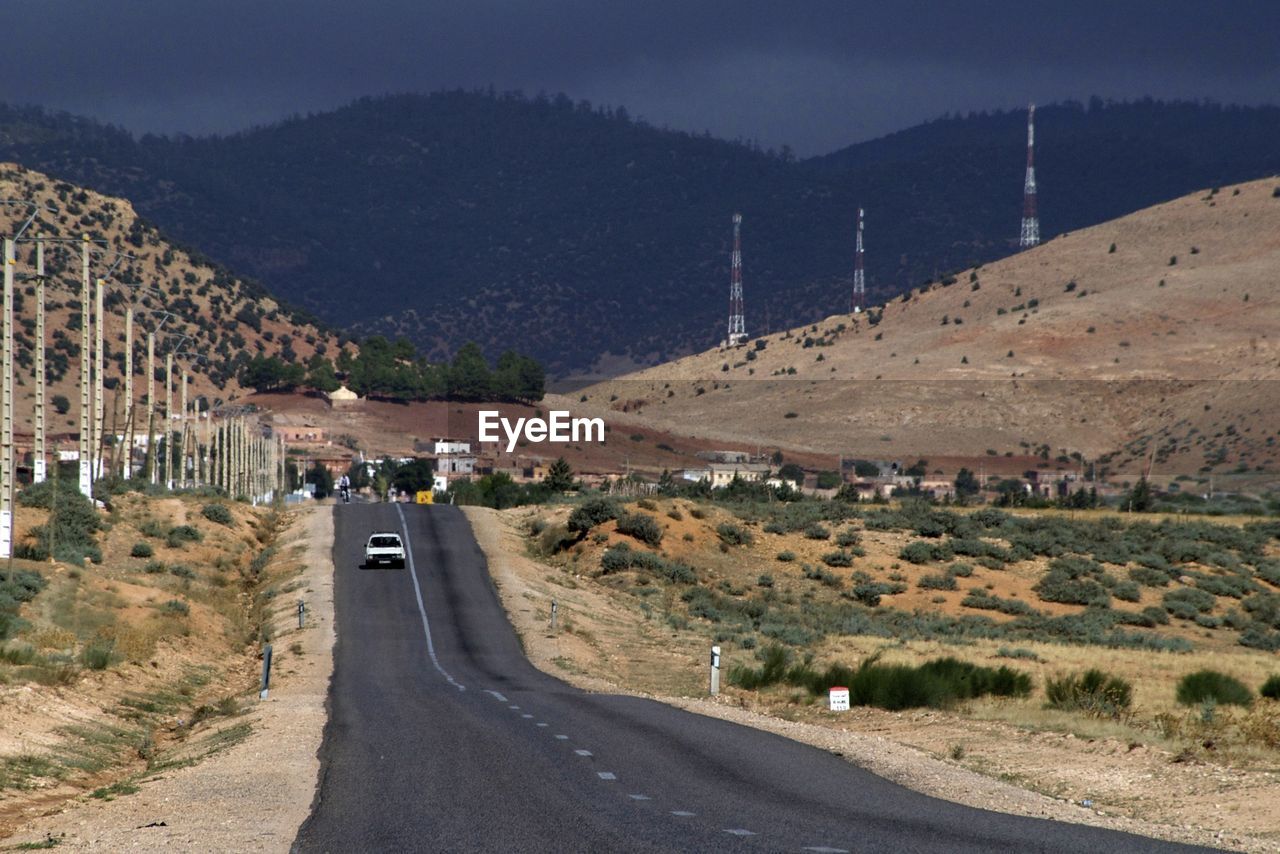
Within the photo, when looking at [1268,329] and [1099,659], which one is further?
[1268,329]

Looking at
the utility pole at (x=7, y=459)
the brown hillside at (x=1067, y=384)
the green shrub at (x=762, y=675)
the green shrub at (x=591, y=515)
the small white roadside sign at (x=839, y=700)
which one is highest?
the brown hillside at (x=1067, y=384)

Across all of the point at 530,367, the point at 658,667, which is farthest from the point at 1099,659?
the point at 530,367

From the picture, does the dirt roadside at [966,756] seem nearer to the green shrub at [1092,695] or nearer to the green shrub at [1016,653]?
the green shrub at [1092,695]

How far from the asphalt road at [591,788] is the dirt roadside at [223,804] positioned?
385mm

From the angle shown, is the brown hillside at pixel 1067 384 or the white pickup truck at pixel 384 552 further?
the brown hillside at pixel 1067 384

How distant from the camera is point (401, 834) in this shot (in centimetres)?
1520

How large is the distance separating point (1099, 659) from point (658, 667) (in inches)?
485

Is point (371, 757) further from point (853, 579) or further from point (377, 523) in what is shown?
point (377, 523)

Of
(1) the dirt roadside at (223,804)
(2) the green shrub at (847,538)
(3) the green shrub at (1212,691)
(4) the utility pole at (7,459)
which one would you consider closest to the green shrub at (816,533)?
(2) the green shrub at (847,538)

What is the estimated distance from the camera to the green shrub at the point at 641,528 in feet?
232

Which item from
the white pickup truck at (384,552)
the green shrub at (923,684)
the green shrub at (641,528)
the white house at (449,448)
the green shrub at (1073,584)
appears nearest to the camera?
the green shrub at (923,684)

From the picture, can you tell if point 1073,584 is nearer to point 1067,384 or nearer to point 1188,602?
point 1188,602

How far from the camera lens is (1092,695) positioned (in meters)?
28.7

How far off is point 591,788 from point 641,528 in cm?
5280
